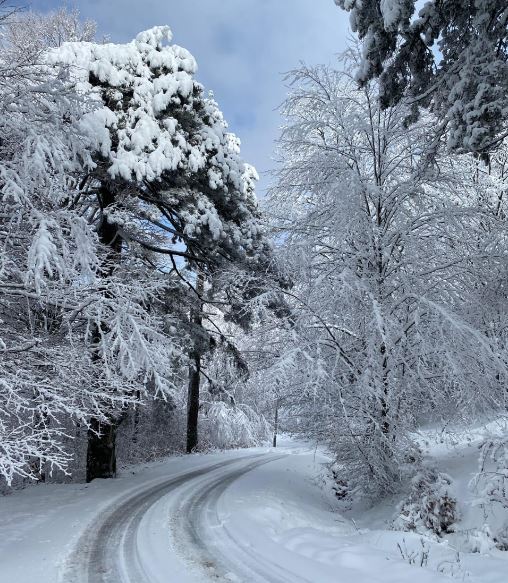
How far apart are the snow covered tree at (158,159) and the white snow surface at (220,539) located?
11.3 feet

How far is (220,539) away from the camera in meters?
5.94

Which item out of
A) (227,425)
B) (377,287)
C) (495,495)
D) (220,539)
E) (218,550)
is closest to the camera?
(218,550)

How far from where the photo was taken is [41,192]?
7172mm

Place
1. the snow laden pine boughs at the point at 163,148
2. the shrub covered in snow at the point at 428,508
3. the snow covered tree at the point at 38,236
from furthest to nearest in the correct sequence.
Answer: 1. the snow laden pine boughs at the point at 163,148
2. the shrub covered in snow at the point at 428,508
3. the snow covered tree at the point at 38,236

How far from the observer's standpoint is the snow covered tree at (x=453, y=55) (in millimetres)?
5062

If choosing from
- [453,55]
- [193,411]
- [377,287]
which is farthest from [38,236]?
[193,411]

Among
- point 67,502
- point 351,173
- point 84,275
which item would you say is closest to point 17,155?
point 84,275

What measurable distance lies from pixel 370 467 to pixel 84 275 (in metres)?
6.51

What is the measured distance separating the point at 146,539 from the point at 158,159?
7.58 meters

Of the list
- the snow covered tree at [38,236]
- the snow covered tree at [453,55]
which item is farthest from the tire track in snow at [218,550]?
the snow covered tree at [453,55]

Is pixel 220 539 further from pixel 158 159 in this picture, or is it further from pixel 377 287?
pixel 158 159

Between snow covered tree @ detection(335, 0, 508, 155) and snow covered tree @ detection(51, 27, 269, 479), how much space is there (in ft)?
18.1

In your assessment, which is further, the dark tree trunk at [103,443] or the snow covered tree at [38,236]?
the dark tree trunk at [103,443]

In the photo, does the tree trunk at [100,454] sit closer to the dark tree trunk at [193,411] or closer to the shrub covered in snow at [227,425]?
the dark tree trunk at [193,411]
